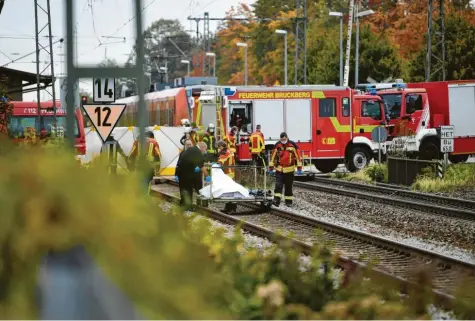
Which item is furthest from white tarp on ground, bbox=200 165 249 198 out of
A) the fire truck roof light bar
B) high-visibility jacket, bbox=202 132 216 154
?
the fire truck roof light bar

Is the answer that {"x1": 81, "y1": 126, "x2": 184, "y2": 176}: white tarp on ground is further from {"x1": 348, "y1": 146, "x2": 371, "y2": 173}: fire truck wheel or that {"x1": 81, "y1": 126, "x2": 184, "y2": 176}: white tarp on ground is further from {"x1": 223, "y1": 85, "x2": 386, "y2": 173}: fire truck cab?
{"x1": 348, "y1": 146, "x2": 371, "y2": 173}: fire truck wheel

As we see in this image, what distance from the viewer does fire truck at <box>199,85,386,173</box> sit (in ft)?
123

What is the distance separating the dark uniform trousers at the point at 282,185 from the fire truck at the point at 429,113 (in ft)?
43.9

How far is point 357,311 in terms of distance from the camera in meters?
7.03

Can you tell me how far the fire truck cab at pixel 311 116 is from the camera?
37875mm

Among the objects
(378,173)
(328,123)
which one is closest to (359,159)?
(328,123)

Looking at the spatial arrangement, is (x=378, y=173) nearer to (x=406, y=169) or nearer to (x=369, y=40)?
(x=406, y=169)

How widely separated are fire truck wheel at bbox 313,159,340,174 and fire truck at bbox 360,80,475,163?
2.35 m

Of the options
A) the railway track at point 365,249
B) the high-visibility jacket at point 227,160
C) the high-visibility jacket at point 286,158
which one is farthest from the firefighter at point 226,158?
the high-visibility jacket at point 286,158

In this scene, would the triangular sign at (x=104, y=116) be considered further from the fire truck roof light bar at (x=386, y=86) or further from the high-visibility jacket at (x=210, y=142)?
the fire truck roof light bar at (x=386, y=86)

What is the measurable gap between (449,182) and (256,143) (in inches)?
250

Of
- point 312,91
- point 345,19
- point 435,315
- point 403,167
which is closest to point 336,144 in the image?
point 312,91

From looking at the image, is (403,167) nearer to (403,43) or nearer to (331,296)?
(331,296)

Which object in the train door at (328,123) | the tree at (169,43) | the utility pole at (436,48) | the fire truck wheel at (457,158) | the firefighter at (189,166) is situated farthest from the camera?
the tree at (169,43)
